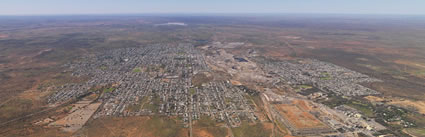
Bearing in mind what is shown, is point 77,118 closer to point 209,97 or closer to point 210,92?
point 209,97

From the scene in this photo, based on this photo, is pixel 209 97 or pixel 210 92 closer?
pixel 209 97

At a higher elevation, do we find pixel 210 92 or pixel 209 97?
pixel 210 92

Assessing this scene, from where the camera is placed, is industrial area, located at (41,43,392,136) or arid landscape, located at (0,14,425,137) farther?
industrial area, located at (41,43,392,136)

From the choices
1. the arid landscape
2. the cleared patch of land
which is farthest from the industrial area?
A: the arid landscape

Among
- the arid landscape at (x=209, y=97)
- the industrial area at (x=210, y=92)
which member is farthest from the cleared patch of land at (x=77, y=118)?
the arid landscape at (x=209, y=97)

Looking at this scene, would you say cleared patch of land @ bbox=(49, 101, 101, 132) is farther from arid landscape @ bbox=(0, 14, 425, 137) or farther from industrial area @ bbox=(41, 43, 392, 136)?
arid landscape @ bbox=(0, 14, 425, 137)

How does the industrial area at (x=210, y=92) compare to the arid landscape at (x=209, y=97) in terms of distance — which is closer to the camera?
the arid landscape at (x=209, y=97)

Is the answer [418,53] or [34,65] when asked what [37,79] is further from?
[418,53]

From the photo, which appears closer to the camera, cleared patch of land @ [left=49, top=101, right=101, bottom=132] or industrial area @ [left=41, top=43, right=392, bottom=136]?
cleared patch of land @ [left=49, top=101, right=101, bottom=132]

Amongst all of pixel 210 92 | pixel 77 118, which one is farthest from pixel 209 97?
pixel 77 118

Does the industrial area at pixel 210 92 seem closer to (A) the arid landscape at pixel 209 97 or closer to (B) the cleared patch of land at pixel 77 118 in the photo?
(B) the cleared patch of land at pixel 77 118

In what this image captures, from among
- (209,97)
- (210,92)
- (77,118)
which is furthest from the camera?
(210,92)

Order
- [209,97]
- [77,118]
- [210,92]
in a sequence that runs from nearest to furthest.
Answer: [77,118] < [209,97] < [210,92]

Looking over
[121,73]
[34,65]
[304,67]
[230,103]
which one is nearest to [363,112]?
[230,103]
